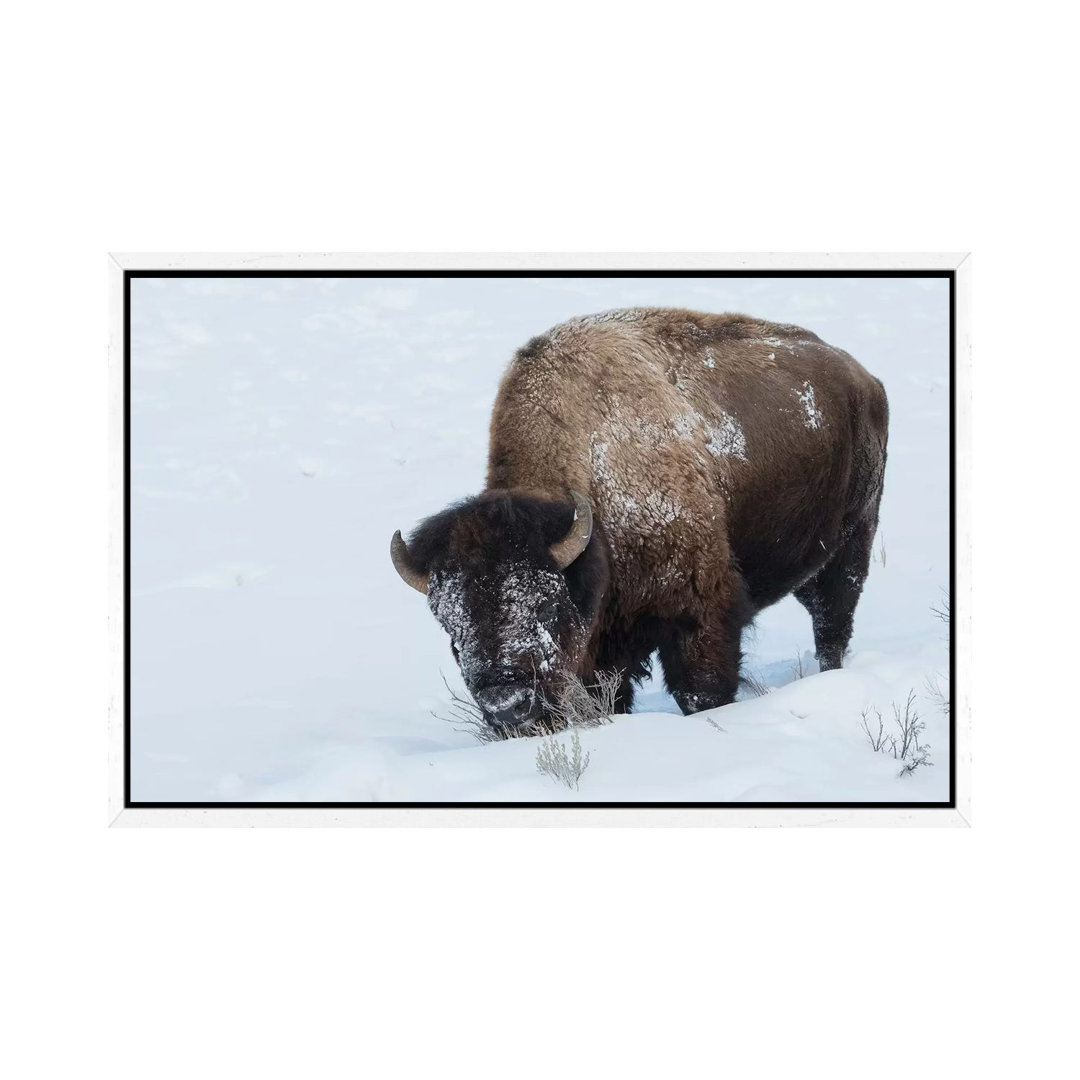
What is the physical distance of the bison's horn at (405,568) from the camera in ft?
15.8

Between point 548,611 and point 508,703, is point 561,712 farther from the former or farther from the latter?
point 548,611

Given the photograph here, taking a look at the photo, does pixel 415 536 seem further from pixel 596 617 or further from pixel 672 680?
pixel 672 680

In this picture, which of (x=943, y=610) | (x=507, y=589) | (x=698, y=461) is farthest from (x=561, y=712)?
(x=943, y=610)

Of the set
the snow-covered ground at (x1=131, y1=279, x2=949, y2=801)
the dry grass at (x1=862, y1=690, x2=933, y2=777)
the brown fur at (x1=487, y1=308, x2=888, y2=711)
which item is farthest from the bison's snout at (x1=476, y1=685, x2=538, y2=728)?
the dry grass at (x1=862, y1=690, x2=933, y2=777)

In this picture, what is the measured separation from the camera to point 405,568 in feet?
15.9

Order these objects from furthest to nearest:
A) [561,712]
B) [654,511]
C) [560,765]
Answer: [654,511] → [561,712] → [560,765]

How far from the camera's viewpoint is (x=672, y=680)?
17.6ft

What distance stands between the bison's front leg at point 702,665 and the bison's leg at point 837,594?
907mm

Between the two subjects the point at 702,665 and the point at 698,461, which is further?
the point at 698,461

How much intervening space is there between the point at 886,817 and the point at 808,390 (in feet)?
8.09

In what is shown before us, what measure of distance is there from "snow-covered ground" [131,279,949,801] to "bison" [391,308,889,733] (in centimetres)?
25

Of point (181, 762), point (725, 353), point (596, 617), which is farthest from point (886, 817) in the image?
point (181, 762)

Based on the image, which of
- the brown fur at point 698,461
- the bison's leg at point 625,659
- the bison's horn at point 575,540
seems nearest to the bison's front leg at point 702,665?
the brown fur at point 698,461

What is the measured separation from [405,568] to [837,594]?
2708 mm
